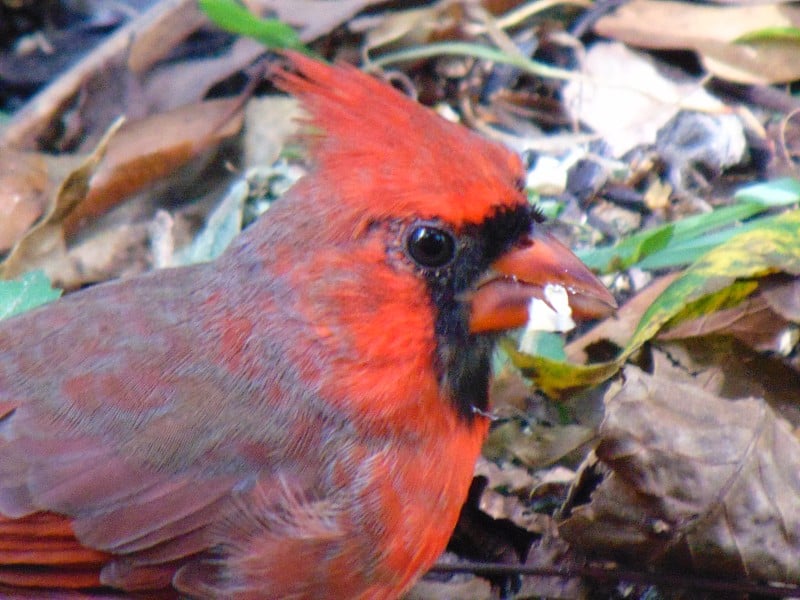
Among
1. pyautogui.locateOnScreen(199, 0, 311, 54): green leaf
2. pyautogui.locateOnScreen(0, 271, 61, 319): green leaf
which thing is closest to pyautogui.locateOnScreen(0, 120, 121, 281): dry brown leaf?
pyautogui.locateOnScreen(0, 271, 61, 319): green leaf

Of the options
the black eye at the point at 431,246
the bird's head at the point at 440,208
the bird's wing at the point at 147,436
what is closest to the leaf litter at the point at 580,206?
the bird's head at the point at 440,208

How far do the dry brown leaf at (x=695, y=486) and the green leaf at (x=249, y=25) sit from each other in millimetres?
1661

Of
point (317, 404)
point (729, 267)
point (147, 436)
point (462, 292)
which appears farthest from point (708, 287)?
point (147, 436)

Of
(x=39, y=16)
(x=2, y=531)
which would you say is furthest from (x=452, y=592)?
(x=39, y=16)

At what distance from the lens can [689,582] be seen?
241cm

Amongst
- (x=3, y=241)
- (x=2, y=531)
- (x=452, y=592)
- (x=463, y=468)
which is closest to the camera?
(x=2, y=531)

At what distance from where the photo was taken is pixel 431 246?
7.25 ft

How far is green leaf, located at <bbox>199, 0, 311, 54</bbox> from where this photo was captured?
3.46m

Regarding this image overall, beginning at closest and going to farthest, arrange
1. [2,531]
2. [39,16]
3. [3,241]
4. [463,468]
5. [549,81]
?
1. [2,531]
2. [463,468]
3. [3,241]
4. [549,81]
5. [39,16]

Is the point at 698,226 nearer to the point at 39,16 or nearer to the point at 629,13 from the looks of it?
the point at 629,13

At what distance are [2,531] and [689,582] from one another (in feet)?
4.24

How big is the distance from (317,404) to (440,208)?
433 mm

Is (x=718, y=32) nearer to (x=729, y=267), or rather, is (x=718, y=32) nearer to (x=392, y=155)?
(x=729, y=267)

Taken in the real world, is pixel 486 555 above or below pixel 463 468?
below
